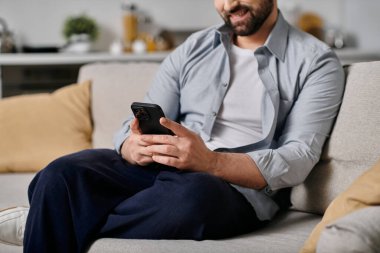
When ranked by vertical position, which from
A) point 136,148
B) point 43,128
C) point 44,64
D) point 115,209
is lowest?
point 44,64

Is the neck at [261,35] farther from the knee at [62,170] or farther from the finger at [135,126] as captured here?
the knee at [62,170]

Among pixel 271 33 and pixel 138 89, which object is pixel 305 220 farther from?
pixel 138 89

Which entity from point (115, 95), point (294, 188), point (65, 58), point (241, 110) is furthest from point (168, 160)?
point (65, 58)

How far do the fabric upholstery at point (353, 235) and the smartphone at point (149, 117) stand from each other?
568 millimetres

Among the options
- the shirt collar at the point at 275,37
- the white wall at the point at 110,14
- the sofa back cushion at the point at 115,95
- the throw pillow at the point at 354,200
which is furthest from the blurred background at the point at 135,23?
the throw pillow at the point at 354,200

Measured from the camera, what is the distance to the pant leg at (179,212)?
1.62 metres

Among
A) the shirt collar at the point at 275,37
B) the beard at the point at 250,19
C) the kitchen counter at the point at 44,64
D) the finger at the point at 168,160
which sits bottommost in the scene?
the kitchen counter at the point at 44,64

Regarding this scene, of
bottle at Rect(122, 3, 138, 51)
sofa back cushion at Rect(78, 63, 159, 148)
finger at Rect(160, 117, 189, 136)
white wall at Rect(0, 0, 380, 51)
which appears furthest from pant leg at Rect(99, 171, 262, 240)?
white wall at Rect(0, 0, 380, 51)

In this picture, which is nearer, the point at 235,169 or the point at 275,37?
the point at 235,169

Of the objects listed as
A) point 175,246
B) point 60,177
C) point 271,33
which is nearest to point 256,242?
point 175,246

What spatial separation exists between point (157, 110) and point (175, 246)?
352 mm

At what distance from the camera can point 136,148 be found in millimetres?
1829

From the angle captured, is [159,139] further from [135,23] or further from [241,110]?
[135,23]

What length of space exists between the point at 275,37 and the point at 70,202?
0.85 meters
